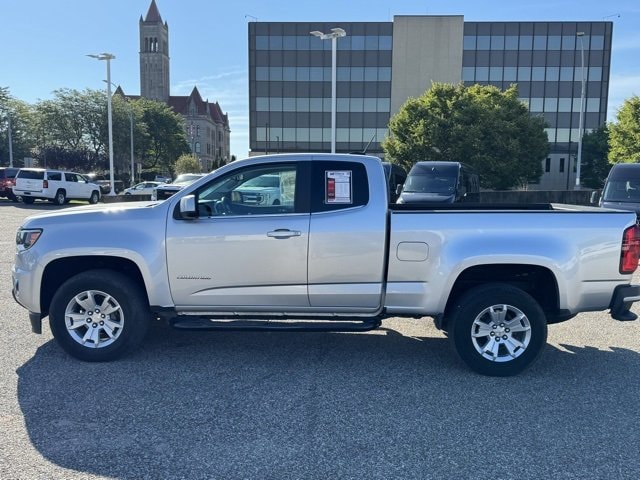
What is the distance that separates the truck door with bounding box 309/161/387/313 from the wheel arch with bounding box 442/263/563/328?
757 mm

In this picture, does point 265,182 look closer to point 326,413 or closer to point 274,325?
point 274,325

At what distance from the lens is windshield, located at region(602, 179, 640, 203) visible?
43.9 feet

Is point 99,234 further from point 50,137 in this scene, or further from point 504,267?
point 50,137

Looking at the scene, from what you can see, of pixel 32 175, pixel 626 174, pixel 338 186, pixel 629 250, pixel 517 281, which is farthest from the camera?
pixel 32 175

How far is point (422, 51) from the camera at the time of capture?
5450 centimetres

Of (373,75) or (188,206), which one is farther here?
(373,75)

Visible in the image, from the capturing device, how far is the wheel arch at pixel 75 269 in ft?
16.5

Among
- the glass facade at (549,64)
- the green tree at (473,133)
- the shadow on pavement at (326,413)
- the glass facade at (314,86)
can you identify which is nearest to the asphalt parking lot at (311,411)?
the shadow on pavement at (326,413)

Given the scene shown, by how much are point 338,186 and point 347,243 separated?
0.54 metres

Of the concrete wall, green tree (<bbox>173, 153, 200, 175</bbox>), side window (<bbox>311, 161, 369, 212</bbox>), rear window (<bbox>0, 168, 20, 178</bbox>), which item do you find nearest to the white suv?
rear window (<bbox>0, 168, 20, 178</bbox>)

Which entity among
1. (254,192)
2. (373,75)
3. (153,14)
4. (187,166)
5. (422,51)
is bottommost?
(254,192)

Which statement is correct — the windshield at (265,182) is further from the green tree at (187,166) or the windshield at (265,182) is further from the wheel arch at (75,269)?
the green tree at (187,166)

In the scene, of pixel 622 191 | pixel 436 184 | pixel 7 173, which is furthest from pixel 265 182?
pixel 7 173

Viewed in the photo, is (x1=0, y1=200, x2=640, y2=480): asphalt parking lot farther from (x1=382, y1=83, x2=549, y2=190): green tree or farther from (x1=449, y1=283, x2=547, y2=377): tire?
(x1=382, y1=83, x2=549, y2=190): green tree
